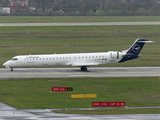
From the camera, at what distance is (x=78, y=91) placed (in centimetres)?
4228

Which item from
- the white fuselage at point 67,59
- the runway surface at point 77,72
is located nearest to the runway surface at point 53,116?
the runway surface at point 77,72

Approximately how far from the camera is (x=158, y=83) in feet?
154

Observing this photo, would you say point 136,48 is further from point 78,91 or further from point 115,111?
point 115,111

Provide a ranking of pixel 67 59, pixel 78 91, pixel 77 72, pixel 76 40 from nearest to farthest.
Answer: pixel 78 91
pixel 77 72
pixel 67 59
pixel 76 40

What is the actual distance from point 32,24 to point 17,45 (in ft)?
99.6

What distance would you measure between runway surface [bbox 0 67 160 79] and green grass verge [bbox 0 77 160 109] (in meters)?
3.33

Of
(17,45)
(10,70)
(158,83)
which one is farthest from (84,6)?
(158,83)

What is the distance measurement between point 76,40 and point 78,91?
5221cm

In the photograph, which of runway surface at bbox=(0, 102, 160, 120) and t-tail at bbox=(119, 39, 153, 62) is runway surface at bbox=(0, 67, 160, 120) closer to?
runway surface at bbox=(0, 102, 160, 120)

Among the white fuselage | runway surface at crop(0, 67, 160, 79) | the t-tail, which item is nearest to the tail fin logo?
the t-tail

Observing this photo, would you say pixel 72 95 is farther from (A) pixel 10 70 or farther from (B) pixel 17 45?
(B) pixel 17 45

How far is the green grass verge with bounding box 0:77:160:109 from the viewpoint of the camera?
36.5 meters

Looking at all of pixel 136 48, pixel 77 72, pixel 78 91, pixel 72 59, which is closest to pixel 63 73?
pixel 77 72

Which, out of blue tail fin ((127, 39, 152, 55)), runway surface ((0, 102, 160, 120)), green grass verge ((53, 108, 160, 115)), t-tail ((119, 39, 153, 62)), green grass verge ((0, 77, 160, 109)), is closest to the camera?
runway surface ((0, 102, 160, 120))
